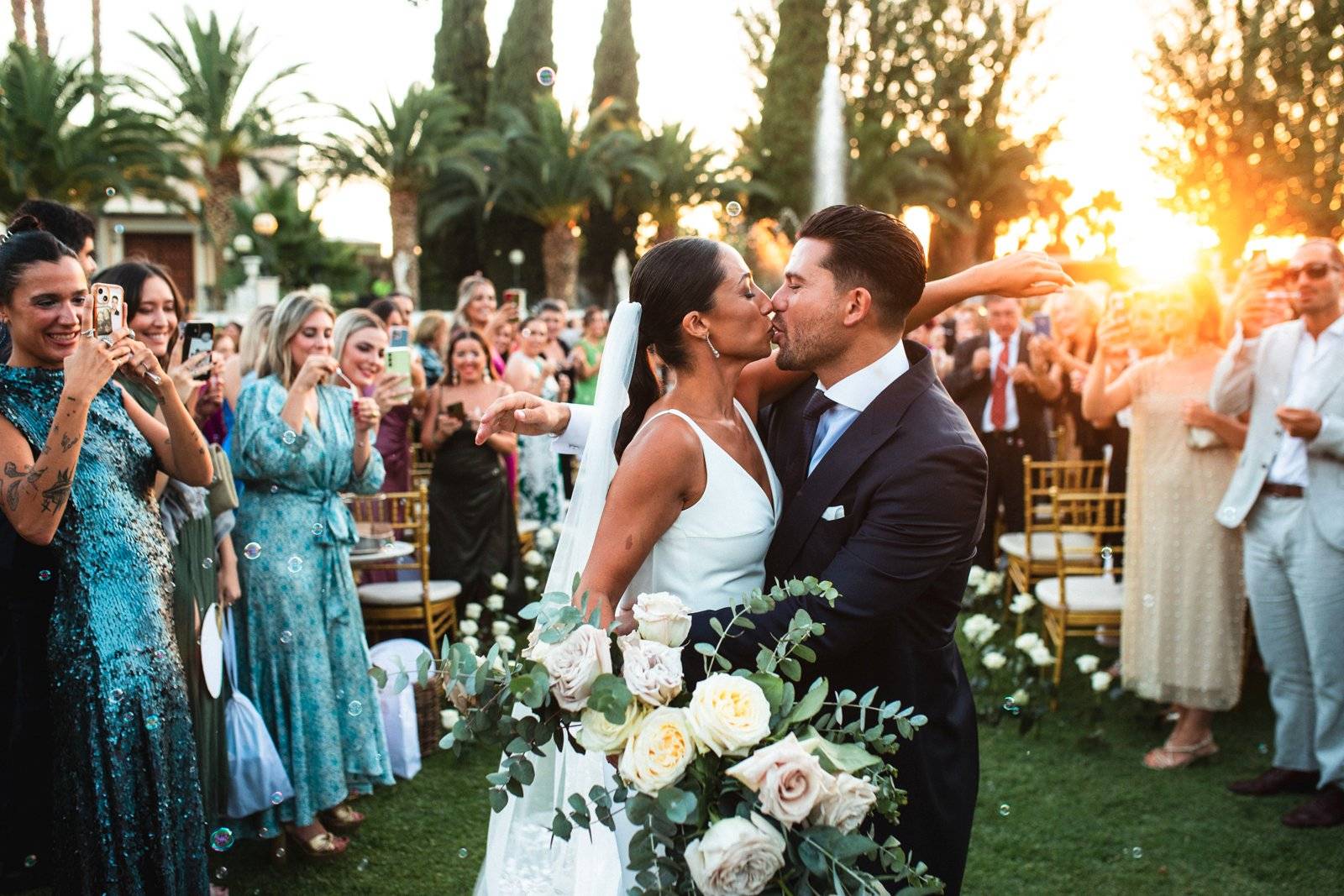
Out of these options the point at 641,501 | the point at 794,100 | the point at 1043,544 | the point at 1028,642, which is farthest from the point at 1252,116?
the point at 641,501

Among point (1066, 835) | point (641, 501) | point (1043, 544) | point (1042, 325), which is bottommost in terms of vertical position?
point (1066, 835)

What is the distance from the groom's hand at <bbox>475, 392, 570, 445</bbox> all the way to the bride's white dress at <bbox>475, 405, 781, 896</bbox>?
1.29 ft

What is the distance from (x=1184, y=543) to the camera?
5258mm

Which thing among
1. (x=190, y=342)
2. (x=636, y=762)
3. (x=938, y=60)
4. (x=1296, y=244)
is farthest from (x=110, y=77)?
(x=938, y=60)

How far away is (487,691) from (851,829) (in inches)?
25.5

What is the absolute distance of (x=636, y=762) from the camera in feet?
5.52

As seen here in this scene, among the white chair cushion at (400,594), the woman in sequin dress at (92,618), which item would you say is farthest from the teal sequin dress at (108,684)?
the white chair cushion at (400,594)

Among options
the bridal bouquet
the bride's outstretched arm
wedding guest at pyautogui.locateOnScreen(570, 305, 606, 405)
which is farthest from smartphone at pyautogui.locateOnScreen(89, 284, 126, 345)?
wedding guest at pyautogui.locateOnScreen(570, 305, 606, 405)

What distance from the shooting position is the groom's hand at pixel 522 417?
2.61 m

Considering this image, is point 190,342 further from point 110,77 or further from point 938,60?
point 938,60

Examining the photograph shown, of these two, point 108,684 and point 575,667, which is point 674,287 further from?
point 108,684

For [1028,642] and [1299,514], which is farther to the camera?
[1028,642]

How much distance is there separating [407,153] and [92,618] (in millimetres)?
21232

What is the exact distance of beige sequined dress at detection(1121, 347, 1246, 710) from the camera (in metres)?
5.20
